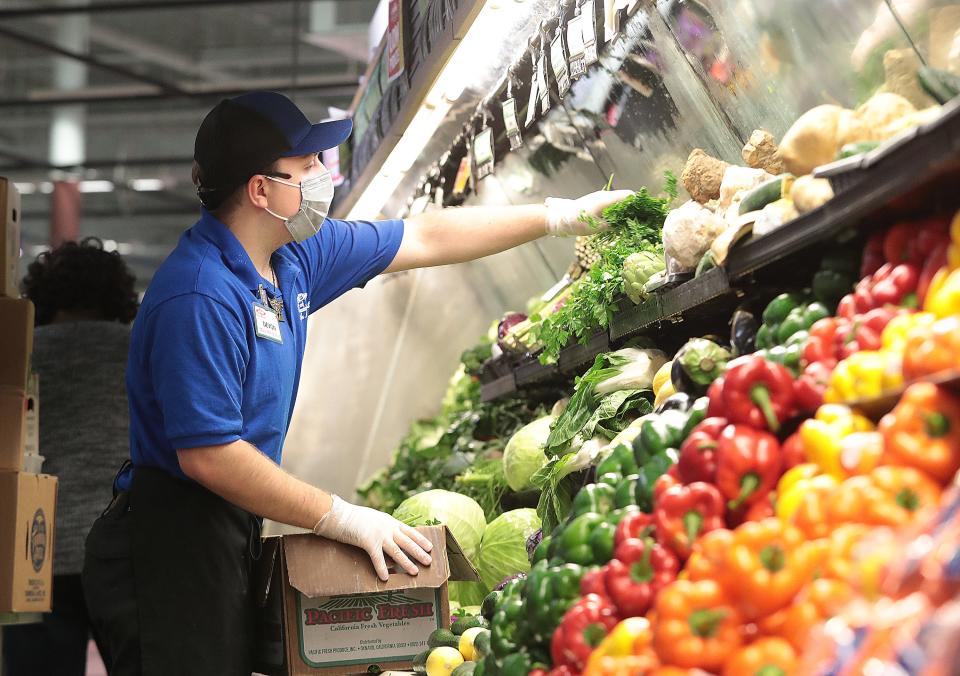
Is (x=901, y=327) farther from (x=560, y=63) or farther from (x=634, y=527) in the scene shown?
(x=560, y=63)

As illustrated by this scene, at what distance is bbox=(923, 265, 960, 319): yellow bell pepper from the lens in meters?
1.45

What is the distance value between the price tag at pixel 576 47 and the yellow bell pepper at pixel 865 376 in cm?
182

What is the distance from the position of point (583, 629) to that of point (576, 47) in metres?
2.03

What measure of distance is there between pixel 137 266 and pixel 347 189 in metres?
14.1

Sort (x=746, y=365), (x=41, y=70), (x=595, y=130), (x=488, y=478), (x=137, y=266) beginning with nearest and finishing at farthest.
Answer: (x=746, y=365) < (x=595, y=130) < (x=488, y=478) < (x=41, y=70) < (x=137, y=266)

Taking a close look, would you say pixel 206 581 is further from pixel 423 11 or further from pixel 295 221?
pixel 423 11

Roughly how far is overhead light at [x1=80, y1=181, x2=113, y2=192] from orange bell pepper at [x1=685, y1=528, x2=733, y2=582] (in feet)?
49.3

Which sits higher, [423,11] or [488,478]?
[423,11]

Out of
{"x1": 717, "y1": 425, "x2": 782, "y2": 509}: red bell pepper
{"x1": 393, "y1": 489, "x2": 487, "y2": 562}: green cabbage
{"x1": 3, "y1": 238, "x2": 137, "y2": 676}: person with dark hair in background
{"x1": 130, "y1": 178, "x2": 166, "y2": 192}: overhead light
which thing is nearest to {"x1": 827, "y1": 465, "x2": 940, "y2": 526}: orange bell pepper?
{"x1": 717, "y1": 425, "x2": 782, "y2": 509}: red bell pepper

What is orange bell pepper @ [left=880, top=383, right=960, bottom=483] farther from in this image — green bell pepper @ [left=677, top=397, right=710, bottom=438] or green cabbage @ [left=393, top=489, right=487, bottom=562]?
green cabbage @ [left=393, top=489, right=487, bottom=562]

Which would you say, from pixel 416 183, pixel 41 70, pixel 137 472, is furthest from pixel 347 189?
pixel 41 70

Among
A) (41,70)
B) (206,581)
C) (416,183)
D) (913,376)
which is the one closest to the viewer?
(913,376)

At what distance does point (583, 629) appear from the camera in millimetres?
1729

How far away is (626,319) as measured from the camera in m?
2.84
